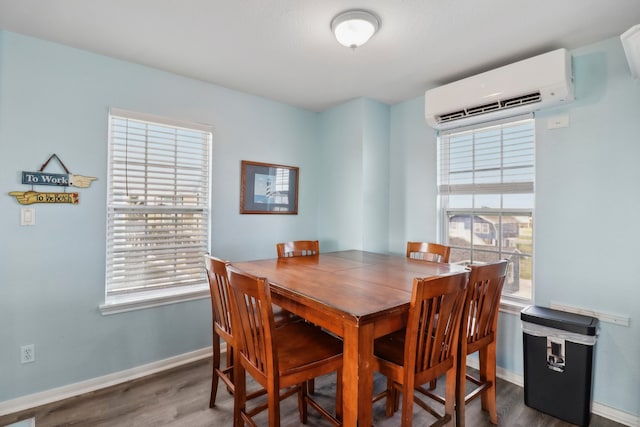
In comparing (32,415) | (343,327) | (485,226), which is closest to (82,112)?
(32,415)

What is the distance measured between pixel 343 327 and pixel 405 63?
81.2 inches

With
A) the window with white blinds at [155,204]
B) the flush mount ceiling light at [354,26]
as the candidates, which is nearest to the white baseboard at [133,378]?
the window with white blinds at [155,204]

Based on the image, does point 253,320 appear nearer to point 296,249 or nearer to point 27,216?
point 296,249

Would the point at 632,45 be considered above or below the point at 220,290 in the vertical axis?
above

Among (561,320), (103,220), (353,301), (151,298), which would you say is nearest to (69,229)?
(103,220)

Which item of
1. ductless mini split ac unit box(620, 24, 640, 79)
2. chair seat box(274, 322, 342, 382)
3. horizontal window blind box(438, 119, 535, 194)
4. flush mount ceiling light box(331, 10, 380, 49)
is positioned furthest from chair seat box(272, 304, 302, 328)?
ductless mini split ac unit box(620, 24, 640, 79)

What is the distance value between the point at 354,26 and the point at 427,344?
1776 mm

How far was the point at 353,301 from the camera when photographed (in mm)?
1404

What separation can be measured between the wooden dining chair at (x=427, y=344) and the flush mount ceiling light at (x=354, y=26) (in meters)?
1.47

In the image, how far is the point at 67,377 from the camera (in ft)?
7.32

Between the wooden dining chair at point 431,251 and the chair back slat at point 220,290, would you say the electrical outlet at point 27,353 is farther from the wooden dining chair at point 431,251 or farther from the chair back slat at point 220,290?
the wooden dining chair at point 431,251

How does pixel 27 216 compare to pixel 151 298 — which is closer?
pixel 27 216

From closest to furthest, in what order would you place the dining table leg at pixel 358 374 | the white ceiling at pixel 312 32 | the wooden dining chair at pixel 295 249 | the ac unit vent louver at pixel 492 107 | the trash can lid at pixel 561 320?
the dining table leg at pixel 358 374
the white ceiling at pixel 312 32
the trash can lid at pixel 561 320
the ac unit vent louver at pixel 492 107
the wooden dining chair at pixel 295 249

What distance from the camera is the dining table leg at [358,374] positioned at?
1251mm
